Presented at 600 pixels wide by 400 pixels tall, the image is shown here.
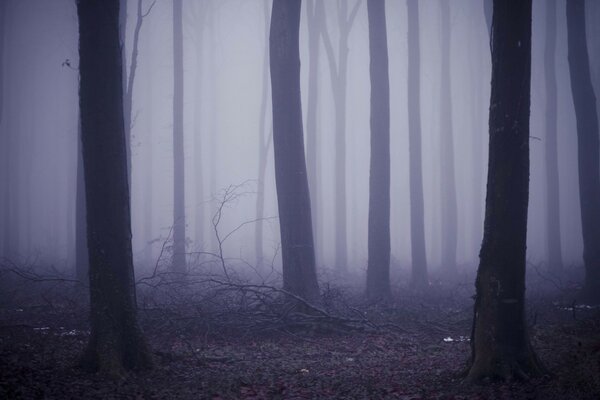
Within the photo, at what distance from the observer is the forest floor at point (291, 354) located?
514 cm

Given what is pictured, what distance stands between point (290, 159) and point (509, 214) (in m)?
5.57

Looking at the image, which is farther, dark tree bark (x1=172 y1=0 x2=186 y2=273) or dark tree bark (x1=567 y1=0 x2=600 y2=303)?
dark tree bark (x1=172 y1=0 x2=186 y2=273)

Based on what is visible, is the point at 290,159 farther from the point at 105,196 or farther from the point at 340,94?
the point at 340,94

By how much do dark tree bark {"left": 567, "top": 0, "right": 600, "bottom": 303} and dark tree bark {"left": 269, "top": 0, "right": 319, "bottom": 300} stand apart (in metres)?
7.86

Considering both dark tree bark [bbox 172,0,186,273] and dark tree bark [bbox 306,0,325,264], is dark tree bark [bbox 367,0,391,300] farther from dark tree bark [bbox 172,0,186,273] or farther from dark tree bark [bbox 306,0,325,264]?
dark tree bark [bbox 306,0,325,264]

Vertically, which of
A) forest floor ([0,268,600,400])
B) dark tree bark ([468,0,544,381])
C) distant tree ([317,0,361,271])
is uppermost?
distant tree ([317,0,361,271])

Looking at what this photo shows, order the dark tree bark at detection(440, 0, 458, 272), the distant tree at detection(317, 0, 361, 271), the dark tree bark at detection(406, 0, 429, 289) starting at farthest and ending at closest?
the distant tree at detection(317, 0, 361, 271) → the dark tree bark at detection(440, 0, 458, 272) → the dark tree bark at detection(406, 0, 429, 289)

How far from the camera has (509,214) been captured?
5.34 m

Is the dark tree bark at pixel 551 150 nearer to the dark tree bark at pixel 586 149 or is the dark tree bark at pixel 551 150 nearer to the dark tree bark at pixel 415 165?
the dark tree bark at pixel 415 165

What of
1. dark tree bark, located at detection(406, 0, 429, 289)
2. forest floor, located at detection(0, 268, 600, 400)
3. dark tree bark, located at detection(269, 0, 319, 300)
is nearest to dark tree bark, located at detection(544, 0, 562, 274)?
dark tree bark, located at detection(406, 0, 429, 289)

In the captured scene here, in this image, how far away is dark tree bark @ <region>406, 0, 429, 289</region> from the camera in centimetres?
1584

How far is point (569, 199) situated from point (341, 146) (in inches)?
1030

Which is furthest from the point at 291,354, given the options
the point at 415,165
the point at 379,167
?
the point at 415,165

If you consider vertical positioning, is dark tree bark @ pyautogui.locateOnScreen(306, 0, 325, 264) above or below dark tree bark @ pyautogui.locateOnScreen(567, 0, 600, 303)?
above
